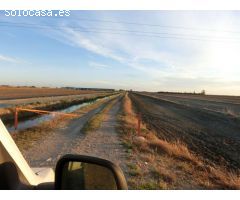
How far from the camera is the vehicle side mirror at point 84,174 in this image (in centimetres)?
181

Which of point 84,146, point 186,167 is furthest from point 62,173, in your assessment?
point 84,146

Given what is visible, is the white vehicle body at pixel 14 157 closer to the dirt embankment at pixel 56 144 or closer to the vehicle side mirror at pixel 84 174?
the vehicle side mirror at pixel 84 174

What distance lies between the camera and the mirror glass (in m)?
1.91

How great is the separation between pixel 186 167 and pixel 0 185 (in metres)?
7.56

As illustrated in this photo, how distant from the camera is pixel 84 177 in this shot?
2.09 metres

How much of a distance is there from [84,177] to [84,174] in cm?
4

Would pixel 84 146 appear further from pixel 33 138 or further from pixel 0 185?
pixel 0 185

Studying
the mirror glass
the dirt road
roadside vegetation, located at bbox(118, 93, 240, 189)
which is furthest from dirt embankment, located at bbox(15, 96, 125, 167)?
the mirror glass

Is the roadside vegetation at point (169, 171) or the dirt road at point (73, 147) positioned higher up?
the dirt road at point (73, 147)

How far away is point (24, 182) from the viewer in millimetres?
2170

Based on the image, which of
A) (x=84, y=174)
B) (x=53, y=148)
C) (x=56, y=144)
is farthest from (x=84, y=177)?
(x=56, y=144)

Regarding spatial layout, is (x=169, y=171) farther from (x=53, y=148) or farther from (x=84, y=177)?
(x=84, y=177)

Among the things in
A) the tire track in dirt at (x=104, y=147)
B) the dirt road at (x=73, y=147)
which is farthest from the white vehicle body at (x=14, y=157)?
the tire track in dirt at (x=104, y=147)

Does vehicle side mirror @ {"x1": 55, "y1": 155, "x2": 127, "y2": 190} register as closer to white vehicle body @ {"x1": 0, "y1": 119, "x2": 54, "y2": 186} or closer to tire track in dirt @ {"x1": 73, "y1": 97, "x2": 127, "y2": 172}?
white vehicle body @ {"x1": 0, "y1": 119, "x2": 54, "y2": 186}
